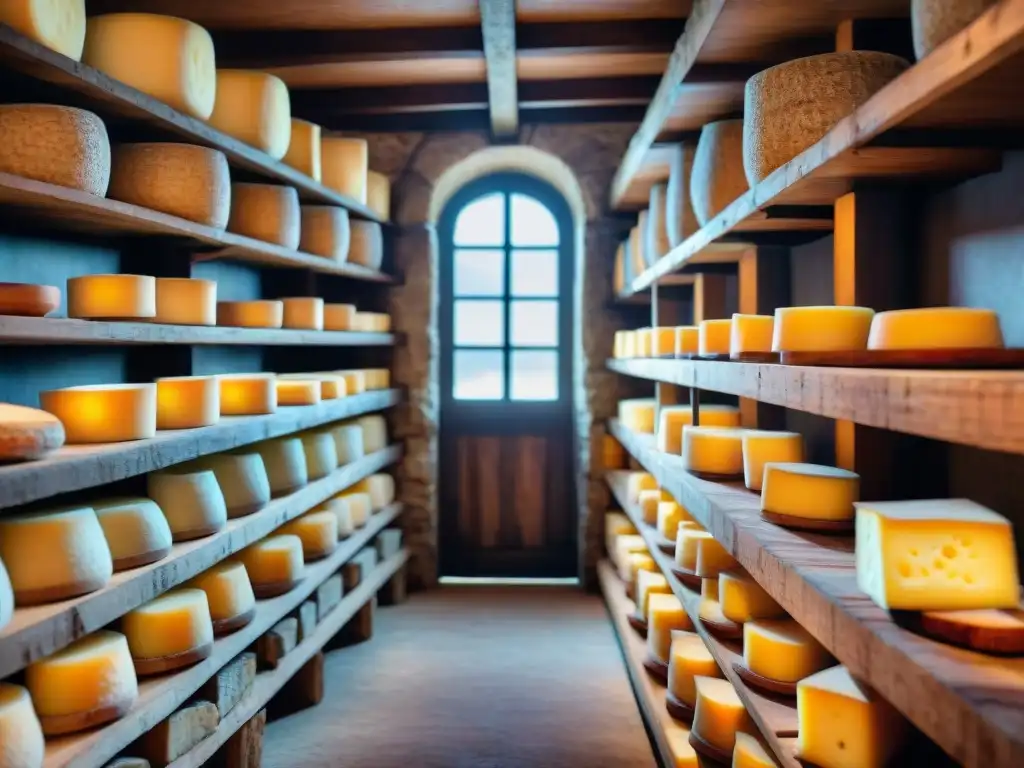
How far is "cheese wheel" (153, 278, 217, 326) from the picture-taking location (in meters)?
2.44

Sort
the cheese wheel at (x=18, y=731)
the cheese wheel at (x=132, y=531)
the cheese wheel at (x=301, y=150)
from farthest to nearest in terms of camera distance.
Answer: the cheese wheel at (x=301, y=150)
the cheese wheel at (x=132, y=531)
the cheese wheel at (x=18, y=731)

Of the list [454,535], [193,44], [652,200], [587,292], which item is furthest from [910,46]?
[454,535]

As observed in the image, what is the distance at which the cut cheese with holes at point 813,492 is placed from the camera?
164 cm

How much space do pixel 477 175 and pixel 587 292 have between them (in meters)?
1.02

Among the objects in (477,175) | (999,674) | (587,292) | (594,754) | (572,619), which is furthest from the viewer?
(477,175)

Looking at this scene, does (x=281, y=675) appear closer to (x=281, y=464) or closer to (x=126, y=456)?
(x=281, y=464)

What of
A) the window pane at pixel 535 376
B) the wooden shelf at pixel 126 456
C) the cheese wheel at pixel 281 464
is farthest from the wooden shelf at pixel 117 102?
the window pane at pixel 535 376

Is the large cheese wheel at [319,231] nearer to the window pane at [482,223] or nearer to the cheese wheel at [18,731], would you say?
the window pane at [482,223]

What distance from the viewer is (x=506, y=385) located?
5.20m

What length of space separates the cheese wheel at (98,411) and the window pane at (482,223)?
325 centimetres

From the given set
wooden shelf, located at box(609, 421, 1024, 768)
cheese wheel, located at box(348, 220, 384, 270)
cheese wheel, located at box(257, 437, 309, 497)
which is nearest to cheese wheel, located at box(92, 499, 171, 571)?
cheese wheel, located at box(257, 437, 309, 497)

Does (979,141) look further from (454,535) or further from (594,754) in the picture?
(454,535)

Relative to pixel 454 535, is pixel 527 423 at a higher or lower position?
higher

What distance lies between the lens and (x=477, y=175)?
5.10 m
